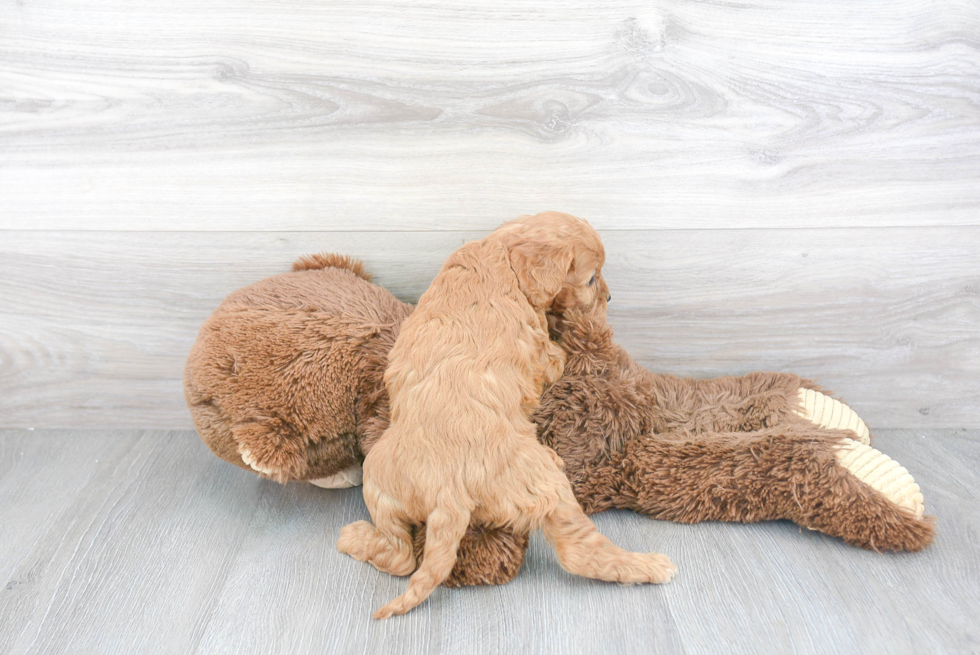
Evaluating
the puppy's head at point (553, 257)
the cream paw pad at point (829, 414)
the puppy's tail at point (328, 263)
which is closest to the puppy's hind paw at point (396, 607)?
the puppy's head at point (553, 257)

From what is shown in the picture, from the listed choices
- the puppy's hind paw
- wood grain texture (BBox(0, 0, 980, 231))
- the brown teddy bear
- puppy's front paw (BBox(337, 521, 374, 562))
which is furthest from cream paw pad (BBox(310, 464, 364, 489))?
wood grain texture (BBox(0, 0, 980, 231))

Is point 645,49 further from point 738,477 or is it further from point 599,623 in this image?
point 599,623

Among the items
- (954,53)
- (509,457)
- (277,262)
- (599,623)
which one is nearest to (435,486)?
(509,457)

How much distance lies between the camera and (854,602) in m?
0.92

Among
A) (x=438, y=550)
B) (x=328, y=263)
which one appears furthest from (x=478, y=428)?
(x=328, y=263)

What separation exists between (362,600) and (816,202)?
986 millimetres

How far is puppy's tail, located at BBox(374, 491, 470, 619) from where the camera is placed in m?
0.87

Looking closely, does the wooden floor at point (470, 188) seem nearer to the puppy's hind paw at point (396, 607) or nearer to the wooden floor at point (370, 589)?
the wooden floor at point (370, 589)

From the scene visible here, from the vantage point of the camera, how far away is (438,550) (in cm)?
87

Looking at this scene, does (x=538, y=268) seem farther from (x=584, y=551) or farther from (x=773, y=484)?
(x=773, y=484)

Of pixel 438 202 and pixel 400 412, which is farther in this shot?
pixel 438 202

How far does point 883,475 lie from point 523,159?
0.74 metres

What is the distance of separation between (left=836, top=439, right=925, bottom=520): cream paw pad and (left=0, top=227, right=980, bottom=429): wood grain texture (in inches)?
11.7

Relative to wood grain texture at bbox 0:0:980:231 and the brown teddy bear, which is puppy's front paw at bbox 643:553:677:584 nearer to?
the brown teddy bear
